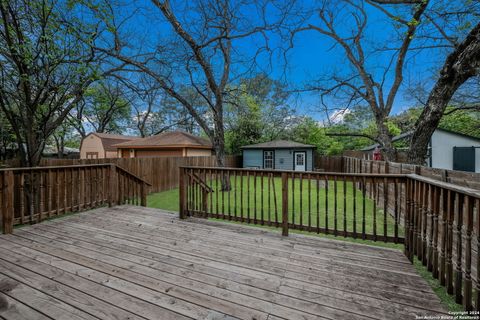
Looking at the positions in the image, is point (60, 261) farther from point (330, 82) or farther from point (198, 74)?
point (330, 82)

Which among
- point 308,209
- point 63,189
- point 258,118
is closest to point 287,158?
point 258,118

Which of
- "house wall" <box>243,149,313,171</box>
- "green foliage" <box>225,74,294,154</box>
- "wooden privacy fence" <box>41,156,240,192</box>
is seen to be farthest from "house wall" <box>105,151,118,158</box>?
"wooden privacy fence" <box>41,156,240,192</box>

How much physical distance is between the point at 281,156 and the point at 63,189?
12953mm

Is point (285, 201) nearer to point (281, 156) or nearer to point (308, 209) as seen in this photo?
point (308, 209)

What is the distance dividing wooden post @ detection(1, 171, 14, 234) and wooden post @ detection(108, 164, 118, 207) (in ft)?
5.52

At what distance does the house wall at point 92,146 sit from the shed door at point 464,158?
77.7 ft

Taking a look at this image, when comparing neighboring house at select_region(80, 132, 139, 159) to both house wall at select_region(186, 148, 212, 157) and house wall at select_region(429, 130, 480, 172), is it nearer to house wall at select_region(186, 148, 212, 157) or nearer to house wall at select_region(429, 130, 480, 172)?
house wall at select_region(186, 148, 212, 157)

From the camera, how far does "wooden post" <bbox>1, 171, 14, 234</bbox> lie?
3236mm

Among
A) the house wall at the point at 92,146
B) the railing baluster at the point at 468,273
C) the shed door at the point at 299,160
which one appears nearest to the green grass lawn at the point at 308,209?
the railing baluster at the point at 468,273

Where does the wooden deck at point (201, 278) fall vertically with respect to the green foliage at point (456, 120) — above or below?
below

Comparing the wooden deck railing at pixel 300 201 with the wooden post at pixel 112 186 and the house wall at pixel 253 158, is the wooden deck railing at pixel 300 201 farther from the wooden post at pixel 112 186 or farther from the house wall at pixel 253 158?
the house wall at pixel 253 158

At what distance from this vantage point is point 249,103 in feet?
56.4

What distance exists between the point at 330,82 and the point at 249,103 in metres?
8.02

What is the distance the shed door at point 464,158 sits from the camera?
36.5 feet
